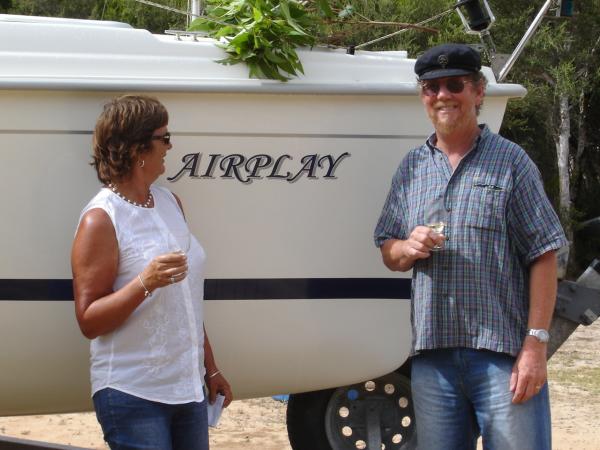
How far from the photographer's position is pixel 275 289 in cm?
383

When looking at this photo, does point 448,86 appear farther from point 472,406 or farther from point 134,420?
point 134,420

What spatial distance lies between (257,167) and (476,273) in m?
1.18

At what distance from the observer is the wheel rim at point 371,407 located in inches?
169

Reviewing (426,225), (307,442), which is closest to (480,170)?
(426,225)

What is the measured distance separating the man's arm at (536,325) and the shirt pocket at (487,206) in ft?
0.55

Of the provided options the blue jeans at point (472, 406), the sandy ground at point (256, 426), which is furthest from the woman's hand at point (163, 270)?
the sandy ground at point (256, 426)

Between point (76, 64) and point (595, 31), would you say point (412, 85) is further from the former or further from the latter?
point (595, 31)

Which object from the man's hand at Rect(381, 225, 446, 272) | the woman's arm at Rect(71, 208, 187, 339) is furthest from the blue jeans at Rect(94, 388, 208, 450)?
the man's hand at Rect(381, 225, 446, 272)

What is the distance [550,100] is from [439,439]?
9.52 meters

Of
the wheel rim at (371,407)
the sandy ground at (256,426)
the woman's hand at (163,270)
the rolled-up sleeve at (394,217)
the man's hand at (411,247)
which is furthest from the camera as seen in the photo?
the sandy ground at (256,426)

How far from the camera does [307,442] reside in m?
4.36

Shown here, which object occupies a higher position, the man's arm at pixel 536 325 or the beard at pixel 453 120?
the beard at pixel 453 120

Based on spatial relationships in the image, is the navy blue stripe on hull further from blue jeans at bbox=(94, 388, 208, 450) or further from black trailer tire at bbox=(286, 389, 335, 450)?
blue jeans at bbox=(94, 388, 208, 450)

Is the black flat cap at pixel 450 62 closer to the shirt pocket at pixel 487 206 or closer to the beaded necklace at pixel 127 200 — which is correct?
the shirt pocket at pixel 487 206
